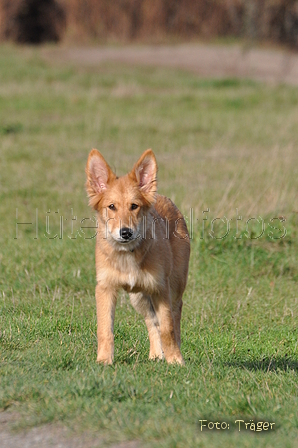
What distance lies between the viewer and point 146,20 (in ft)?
103

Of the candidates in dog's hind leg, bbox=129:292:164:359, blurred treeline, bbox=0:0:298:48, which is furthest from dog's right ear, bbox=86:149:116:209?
blurred treeline, bbox=0:0:298:48

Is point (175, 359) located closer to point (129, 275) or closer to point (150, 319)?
point (150, 319)

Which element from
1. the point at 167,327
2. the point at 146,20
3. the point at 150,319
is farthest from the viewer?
the point at 146,20

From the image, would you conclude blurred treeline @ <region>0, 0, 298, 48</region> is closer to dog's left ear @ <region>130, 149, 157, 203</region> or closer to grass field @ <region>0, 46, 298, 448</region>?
grass field @ <region>0, 46, 298, 448</region>

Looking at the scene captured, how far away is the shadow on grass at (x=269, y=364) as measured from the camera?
5697mm

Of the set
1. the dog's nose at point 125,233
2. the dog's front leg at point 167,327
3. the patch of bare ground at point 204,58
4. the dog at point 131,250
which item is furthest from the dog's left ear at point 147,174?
the patch of bare ground at point 204,58

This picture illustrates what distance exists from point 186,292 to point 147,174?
2.20 meters

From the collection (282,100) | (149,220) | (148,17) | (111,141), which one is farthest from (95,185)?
(148,17)

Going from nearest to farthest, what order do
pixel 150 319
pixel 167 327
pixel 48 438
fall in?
pixel 48 438, pixel 167 327, pixel 150 319

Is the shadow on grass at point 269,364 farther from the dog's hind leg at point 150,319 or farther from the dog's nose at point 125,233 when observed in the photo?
the dog's nose at point 125,233

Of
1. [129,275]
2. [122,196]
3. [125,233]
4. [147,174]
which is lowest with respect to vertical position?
[129,275]

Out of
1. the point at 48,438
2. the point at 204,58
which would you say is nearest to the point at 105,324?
the point at 48,438

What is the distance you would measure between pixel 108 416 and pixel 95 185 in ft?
7.11

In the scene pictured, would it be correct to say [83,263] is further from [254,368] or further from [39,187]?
[39,187]
